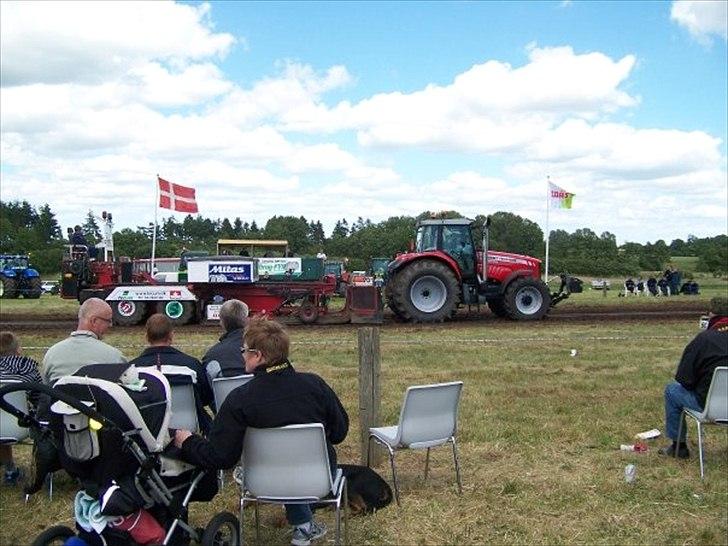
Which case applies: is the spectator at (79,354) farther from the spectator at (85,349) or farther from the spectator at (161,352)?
the spectator at (161,352)

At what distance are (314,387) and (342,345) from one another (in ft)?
30.7

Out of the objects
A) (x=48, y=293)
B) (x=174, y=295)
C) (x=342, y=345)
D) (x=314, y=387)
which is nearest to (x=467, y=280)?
(x=342, y=345)

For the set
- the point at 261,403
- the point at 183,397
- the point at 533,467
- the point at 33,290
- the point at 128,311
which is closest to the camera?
the point at 261,403

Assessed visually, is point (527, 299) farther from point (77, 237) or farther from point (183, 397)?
point (183, 397)

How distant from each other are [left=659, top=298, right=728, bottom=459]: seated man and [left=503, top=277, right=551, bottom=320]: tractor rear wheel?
37.4ft

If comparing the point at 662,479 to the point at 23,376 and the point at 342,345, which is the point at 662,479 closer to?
the point at 23,376

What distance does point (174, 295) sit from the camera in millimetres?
17875

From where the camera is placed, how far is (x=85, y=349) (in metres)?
5.18

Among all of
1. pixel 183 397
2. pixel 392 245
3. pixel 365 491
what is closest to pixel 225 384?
pixel 183 397

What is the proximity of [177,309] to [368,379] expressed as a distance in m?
12.8

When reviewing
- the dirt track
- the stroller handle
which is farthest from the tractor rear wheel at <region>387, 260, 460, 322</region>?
the stroller handle

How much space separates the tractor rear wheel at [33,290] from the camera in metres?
34.9

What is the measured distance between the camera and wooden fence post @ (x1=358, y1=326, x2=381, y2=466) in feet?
18.9

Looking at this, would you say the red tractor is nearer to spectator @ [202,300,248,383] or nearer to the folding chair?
spectator @ [202,300,248,383]
